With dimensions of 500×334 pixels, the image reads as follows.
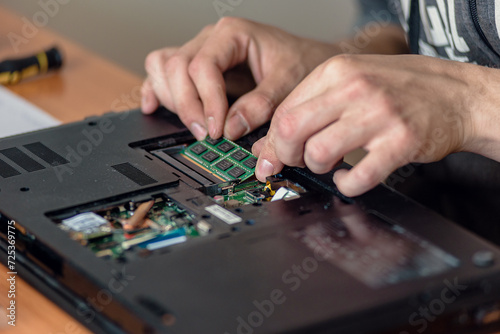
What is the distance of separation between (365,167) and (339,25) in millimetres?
2100

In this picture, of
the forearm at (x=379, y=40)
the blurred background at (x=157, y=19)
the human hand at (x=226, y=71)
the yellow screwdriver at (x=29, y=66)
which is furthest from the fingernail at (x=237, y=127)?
the blurred background at (x=157, y=19)

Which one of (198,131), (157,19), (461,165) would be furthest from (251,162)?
(157,19)

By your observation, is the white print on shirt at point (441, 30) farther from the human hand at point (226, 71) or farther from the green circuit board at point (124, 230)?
the green circuit board at point (124, 230)

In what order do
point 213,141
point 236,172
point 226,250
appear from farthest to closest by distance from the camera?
point 213,141
point 236,172
point 226,250

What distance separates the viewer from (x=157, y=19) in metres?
3.29

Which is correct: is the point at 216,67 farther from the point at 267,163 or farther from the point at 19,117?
the point at 19,117

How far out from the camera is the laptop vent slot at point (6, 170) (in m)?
0.95

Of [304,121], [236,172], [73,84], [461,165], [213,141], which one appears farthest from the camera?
[73,84]

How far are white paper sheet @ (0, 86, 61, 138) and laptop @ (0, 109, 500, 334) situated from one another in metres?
0.27

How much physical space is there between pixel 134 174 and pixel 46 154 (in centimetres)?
14

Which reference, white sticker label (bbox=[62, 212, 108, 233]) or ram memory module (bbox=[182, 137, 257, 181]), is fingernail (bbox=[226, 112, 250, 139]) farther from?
white sticker label (bbox=[62, 212, 108, 233])

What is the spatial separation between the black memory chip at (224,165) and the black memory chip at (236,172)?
1 cm

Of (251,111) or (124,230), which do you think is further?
(251,111)

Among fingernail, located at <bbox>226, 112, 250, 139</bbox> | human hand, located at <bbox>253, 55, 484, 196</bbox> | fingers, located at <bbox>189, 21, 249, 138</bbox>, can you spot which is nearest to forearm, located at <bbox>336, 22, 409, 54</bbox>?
fingers, located at <bbox>189, 21, 249, 138</bbox>
